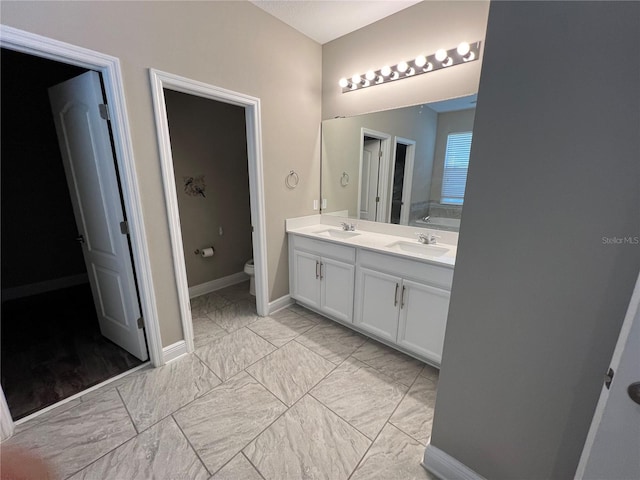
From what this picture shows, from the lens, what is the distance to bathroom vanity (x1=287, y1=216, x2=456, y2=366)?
188 centimetres

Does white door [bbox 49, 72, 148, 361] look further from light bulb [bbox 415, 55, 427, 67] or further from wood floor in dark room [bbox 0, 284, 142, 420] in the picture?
light bulb [bbox 415, 55, 427, 67]

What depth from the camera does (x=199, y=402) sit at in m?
1.70

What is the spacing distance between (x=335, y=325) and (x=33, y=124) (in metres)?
4.29

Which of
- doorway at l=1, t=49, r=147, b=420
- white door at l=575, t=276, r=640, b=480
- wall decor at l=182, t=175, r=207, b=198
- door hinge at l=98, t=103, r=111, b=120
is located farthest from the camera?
wall decor at l=182, t=175, r=207, b=198

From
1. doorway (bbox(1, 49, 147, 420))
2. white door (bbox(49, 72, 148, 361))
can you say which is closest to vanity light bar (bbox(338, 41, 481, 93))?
white door (bbox(49, 72, 148, 361))

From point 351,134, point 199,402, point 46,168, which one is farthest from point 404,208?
point 46,168

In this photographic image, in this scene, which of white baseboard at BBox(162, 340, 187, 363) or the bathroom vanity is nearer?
the bathroom vanity

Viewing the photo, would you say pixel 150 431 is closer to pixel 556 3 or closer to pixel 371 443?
pixel 371 443

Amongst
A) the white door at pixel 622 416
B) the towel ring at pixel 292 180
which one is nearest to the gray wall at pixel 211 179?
the towel ring at pixel 292 180

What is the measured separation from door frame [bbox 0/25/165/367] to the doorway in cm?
46

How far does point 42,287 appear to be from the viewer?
10.9 ft

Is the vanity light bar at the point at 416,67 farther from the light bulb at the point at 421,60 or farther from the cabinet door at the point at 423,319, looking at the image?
the cabinet door at the point at 423,319

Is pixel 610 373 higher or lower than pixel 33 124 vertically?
lower

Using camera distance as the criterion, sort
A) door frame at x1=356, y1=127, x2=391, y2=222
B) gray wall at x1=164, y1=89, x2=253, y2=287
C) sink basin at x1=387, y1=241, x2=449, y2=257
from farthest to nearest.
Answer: gray wall at x1=164, y1=89, x2=253, y2=287 → door frame at x1=356, y1=127, x2=391, y2=222 → sink basin at x1=387, y1=241, x2=449, y2=257
